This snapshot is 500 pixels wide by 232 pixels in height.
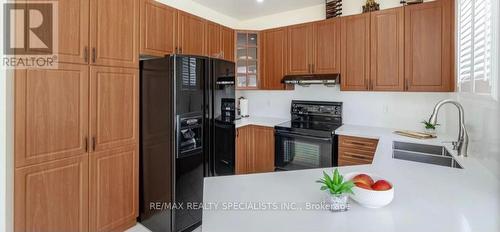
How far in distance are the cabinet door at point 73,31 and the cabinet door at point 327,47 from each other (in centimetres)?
251

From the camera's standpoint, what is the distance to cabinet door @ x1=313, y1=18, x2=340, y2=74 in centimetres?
318

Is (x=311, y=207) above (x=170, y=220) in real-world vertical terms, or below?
above

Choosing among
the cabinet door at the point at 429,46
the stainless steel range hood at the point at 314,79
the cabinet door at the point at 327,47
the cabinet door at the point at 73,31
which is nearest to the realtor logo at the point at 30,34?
the cabinet door at the point at 73,31

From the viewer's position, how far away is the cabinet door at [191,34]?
9.14ft

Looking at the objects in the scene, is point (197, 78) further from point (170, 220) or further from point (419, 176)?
point (419, 176)

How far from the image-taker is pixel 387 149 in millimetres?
2109

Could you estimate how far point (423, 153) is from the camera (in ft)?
7.66

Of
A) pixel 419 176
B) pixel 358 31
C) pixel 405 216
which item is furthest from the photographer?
pixel 358 31

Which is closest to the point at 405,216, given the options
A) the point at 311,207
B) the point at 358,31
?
the point at 311,207

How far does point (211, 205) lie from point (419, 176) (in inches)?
44.6

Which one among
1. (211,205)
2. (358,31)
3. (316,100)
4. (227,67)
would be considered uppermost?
(358,31)

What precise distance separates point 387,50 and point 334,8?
87 centimetres

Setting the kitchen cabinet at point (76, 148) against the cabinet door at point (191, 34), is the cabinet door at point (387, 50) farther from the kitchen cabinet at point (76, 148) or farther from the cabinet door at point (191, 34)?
the kitchen cabinet at point (76, 148)

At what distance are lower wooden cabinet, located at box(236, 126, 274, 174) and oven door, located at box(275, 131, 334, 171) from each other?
134mm
